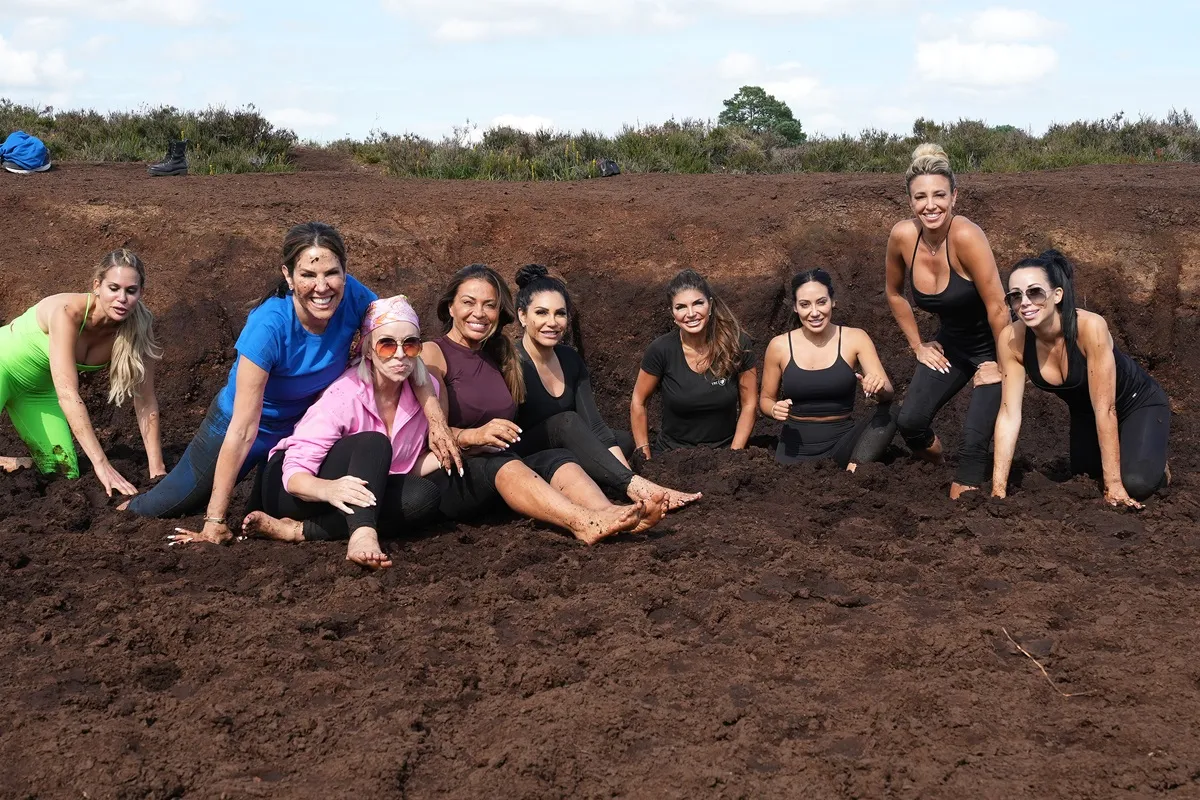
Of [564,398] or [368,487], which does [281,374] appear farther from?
[564,398]

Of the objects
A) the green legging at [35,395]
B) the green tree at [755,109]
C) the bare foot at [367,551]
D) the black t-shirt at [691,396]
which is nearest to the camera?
the bare foot at [367,551]

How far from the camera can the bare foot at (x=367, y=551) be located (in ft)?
16.3

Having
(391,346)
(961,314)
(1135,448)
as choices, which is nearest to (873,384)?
(961,314)

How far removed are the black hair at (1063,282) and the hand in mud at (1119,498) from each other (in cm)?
75

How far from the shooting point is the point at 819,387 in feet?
22.4

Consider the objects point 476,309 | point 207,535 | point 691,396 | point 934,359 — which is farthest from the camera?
point 691,396

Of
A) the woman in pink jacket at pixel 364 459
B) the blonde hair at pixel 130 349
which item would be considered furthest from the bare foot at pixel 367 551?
the blonde hair at pixel 130 349

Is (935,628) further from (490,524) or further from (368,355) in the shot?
(368,355)

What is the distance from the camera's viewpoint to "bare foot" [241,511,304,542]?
17.5 ft

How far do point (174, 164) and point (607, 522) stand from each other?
8.39 metres

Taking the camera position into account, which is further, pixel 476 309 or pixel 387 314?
pixel 476 309

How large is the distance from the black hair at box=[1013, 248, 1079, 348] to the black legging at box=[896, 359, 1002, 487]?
60 centimetres

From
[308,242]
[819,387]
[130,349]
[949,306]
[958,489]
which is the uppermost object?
[308,242]

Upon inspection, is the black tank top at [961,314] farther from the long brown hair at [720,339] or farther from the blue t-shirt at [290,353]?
the blue t-shirt at [290,353]
